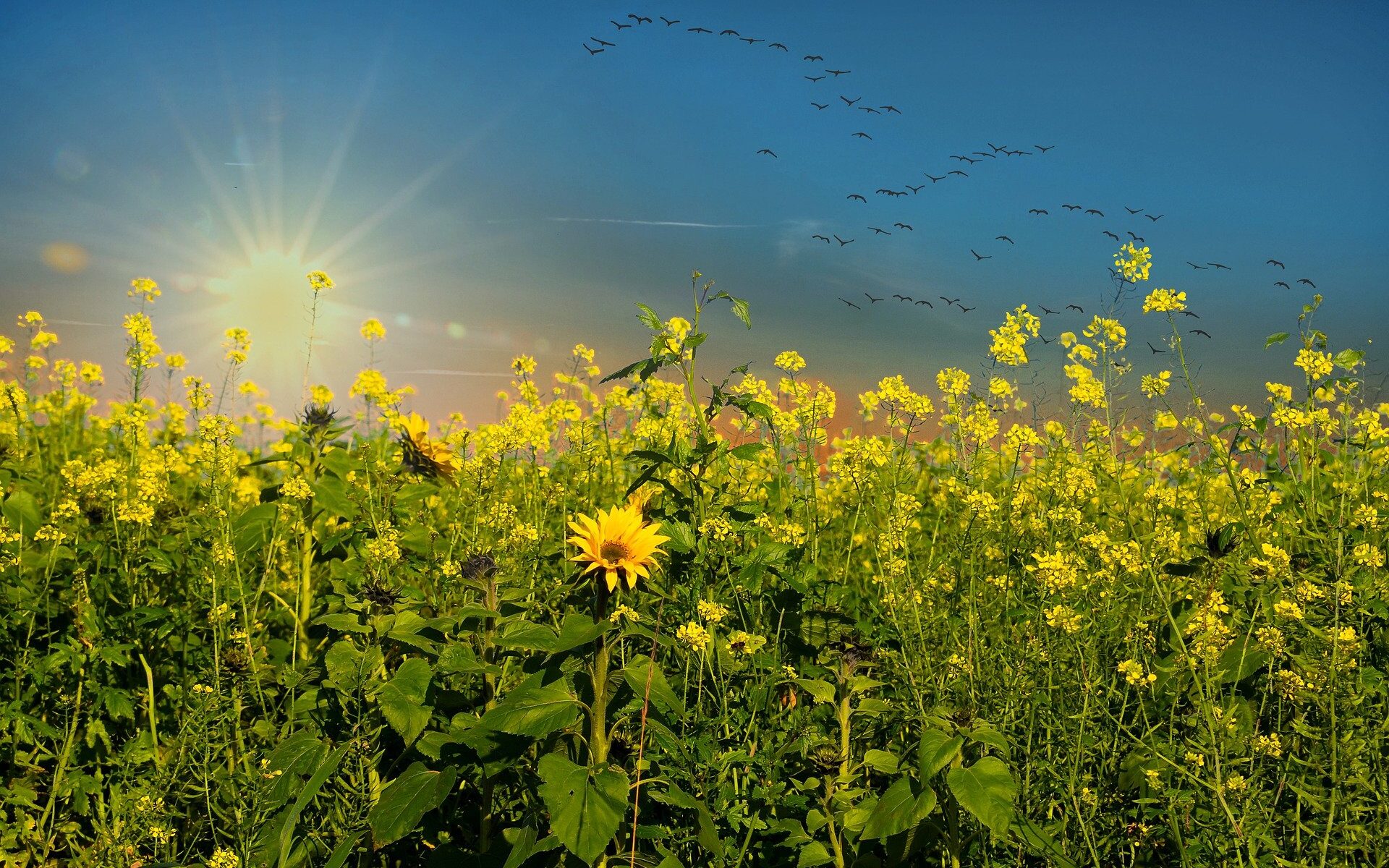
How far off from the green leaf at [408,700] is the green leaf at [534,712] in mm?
341

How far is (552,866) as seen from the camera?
2344 millimetres

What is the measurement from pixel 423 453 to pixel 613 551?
2.14 meters

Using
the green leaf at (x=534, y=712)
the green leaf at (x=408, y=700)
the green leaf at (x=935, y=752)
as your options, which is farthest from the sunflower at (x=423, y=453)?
the green leaf at (x=935, y=752)

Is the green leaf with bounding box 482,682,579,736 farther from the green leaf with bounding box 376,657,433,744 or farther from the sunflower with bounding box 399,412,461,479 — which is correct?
the sunflower with bounding box 399,412,461,479

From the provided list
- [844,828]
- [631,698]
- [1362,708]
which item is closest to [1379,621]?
[1362,708]

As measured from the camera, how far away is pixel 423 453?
13.2 ft

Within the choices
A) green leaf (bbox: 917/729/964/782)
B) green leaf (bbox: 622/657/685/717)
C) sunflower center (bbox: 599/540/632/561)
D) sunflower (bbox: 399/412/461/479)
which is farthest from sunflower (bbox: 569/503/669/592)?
sunflower (bbox: 399/412/461/479)

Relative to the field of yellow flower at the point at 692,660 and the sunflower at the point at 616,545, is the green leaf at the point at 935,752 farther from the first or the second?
the sunflower at the point at 616,545

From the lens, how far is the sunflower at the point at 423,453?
13.0 ft

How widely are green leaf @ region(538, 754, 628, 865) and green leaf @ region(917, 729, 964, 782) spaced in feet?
2.25

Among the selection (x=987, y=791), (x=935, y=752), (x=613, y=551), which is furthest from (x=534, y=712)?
(x=987, y=791)

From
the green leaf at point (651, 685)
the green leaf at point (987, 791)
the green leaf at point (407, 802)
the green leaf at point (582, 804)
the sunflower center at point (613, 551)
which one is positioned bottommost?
the green leaf at point (407, 802)

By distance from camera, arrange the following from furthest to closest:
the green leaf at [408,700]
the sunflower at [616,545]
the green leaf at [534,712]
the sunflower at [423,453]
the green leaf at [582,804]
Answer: the sunflower at [423,453] < the green leaf at [408,700] < the sunflower at [616,545] < the green leaf at [534,712] < the green leaf at [582,804]

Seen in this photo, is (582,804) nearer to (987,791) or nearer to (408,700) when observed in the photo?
(408,700)
